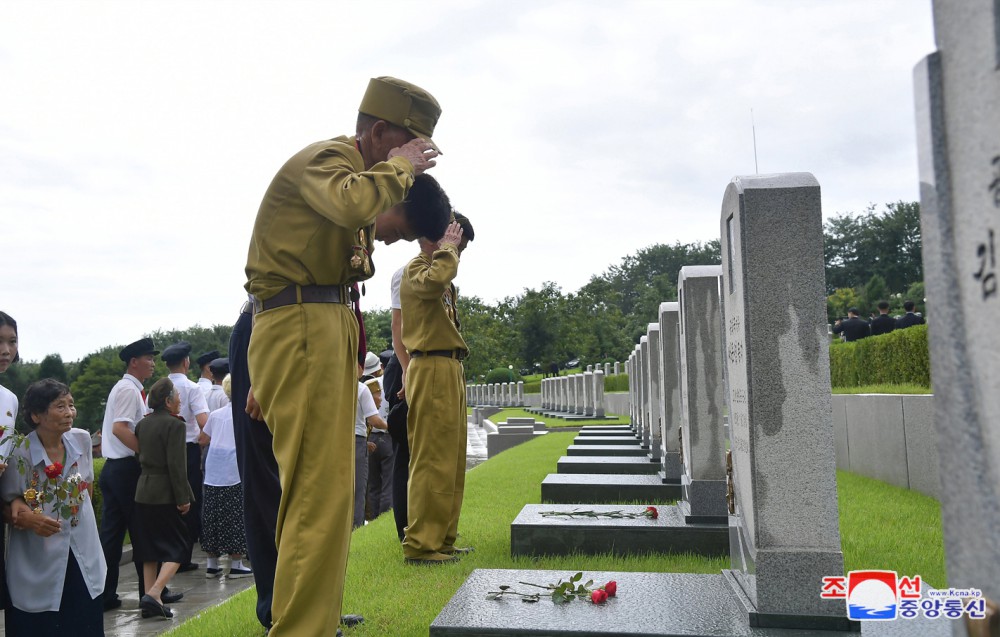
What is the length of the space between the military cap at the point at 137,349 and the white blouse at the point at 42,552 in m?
2.95

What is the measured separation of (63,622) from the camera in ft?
14.3

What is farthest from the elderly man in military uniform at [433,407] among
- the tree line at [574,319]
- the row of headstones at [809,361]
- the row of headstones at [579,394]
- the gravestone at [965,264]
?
the tree line at [574,319]

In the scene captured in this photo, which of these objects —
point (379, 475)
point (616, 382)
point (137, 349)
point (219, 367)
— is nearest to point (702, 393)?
point (137, 349)

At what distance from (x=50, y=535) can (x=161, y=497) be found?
2.34m

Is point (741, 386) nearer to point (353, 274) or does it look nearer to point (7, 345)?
point (353, 274)

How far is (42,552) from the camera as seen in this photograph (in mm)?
4355

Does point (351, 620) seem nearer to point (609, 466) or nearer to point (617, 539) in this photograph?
point (617, 539)

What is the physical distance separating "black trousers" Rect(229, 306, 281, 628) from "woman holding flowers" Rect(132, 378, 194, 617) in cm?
320

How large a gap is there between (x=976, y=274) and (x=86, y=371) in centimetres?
5769

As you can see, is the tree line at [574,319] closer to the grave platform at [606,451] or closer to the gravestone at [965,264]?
the grave platform at [606,451]

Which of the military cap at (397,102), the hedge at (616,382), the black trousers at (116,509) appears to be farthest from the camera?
the hedge at (616,382)

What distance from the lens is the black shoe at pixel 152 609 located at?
20.5 feet

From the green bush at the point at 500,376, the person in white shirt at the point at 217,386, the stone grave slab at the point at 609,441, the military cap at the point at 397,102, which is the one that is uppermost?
the military cap at the point at 397,102

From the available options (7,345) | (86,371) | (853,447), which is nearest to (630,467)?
(853,447)
